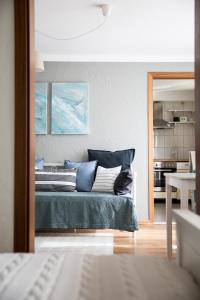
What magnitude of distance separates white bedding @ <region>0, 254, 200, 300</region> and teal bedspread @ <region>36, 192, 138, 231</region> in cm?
259

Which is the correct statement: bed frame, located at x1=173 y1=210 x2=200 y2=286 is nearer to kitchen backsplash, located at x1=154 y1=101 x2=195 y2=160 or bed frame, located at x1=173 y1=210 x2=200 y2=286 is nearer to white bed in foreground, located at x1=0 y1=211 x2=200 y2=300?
white bed in foreground, located at x1=0 y1=211 x2=200 y2=300

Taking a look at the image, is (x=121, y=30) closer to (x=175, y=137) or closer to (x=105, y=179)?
(x=105, y=179)

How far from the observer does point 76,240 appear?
3.75 m

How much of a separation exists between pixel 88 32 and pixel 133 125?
148cm

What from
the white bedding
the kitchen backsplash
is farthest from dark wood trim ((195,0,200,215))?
the kitchen backsplash

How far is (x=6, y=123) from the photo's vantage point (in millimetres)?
1743

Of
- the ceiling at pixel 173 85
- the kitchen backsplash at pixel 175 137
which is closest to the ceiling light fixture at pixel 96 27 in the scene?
the ceiling at pixel 173 85

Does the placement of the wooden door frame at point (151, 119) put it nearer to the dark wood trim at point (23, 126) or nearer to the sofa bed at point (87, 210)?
the sofa bed at point (87, 210)

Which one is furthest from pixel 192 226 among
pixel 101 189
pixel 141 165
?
pixel 141 165

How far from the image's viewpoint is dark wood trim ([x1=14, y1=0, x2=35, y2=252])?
1.73 m

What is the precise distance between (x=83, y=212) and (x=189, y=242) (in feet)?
8.94

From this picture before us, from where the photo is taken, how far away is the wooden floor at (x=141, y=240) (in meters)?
3.33

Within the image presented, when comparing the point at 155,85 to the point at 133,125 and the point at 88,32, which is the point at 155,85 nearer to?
the point at 133,125

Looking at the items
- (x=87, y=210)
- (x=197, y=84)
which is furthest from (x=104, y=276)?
(x=87, y=210)
